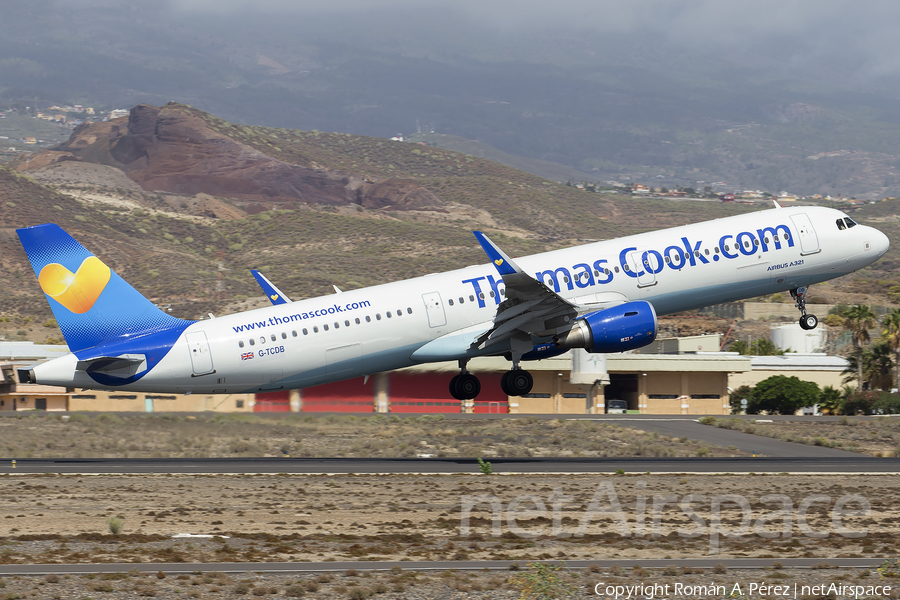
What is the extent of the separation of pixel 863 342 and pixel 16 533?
92.9 m

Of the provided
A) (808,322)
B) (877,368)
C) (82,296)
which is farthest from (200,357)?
(877,368)

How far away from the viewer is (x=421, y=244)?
7530 inches

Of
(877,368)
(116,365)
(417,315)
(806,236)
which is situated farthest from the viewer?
(877,368)

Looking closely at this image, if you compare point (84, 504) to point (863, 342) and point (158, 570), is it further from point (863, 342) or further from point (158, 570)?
point (863, 342)

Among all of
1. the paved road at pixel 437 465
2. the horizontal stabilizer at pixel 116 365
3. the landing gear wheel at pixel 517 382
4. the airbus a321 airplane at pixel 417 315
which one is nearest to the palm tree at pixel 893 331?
the paved road at pixel 437 465

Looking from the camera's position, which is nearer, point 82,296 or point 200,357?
point 82,296

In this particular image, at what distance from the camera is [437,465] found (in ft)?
159

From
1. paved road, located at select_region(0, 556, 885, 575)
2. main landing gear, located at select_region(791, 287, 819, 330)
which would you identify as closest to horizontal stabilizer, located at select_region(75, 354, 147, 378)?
paved road, located at select_region(0, 556, 885, 575)

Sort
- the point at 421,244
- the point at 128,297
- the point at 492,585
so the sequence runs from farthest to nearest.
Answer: the point at 421,244 < the point at 128,297 < the point at 492,585

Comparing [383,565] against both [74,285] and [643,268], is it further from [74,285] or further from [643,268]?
[643,268]

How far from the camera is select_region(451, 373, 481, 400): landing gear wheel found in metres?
42.6

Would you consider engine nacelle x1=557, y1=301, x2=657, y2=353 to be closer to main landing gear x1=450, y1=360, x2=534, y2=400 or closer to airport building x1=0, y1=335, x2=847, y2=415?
main landing gear x1=450, y1=360, x2=534, y2=400

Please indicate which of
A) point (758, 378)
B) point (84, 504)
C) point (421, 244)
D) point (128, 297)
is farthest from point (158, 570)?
point (421, 244)

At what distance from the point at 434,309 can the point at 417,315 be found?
0.71 m
